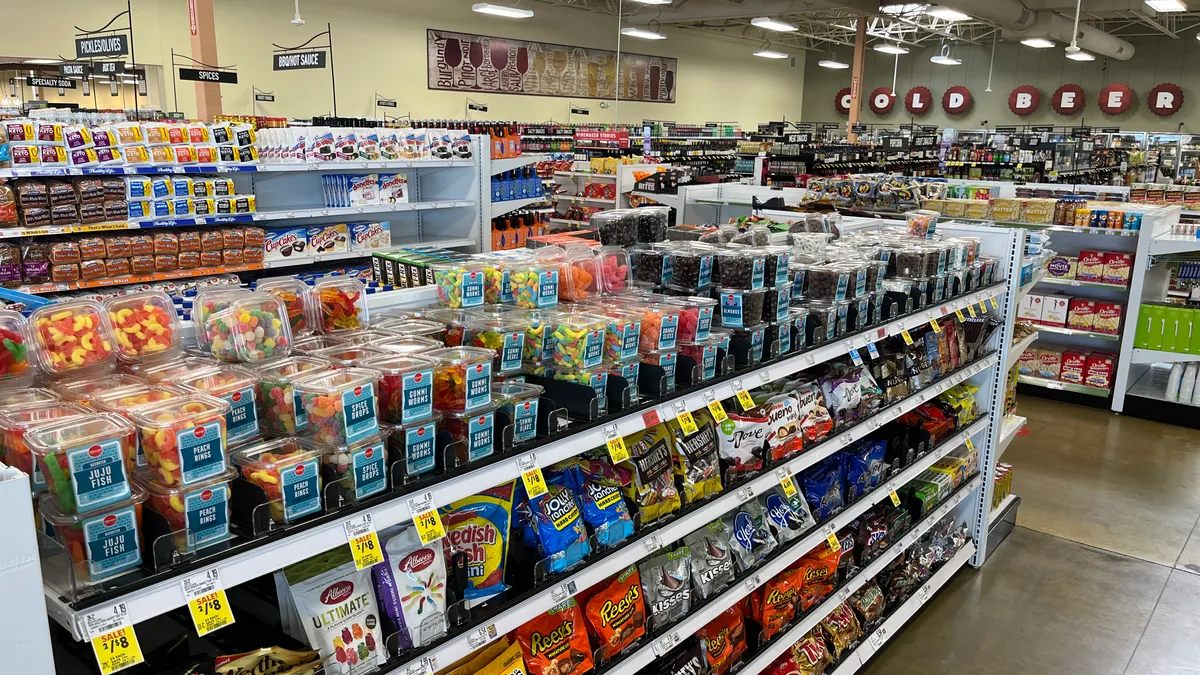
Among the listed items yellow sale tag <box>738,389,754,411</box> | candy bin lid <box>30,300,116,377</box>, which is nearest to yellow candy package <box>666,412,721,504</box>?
yellow sale tag <box>738,389,754,411</box>

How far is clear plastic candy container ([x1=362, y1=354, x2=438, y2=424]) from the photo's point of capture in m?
1.53

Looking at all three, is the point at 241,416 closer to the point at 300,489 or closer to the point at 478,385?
the point at 300,489

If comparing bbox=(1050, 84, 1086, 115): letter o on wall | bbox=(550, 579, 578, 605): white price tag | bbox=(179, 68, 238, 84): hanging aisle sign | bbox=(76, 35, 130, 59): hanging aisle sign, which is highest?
bbox=(1050, 84, 1086, 115): letter o on wall

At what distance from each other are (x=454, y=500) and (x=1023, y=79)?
81.1 ft

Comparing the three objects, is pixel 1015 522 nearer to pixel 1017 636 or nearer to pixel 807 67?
pixel 1017 636

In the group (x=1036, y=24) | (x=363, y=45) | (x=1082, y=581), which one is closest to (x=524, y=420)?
(x=1082, y=581)

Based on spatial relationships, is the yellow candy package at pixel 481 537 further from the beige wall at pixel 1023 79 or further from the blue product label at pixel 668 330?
the beige wall at pixel 1023 79

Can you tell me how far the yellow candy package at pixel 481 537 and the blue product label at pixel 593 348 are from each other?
1.15ft

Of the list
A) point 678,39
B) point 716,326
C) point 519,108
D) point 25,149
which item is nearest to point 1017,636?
point 716,326

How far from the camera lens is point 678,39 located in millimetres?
20703

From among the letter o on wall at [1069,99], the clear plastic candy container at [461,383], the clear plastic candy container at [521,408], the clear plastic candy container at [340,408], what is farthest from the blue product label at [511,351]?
the letter o on wall at [1069,99]

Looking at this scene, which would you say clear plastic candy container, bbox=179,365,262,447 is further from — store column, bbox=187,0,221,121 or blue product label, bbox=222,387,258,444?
store column, bbox=187,0,221,121

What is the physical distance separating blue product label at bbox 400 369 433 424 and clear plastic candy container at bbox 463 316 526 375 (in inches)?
13.3

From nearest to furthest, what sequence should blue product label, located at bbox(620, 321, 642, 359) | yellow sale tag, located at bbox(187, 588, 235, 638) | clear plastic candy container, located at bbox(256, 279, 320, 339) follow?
yellow sale tag, located at bbox(187, 588, 235, 638), clear plastic candy container, located at bbox(256, 279, 320, 339), blue product label, located at bbox(620, 321, 642, 359)
